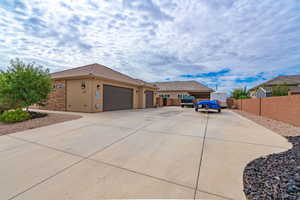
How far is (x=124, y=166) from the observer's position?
2.68 metres

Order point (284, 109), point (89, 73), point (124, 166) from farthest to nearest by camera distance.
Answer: point (89, 73) → point (284, 109) → point (124, 166)

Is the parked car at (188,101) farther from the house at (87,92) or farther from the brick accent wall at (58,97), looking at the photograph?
the brick accent wall at (58,97)

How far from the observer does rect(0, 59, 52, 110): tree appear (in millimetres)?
7391

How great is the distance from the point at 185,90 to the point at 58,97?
22760 mm

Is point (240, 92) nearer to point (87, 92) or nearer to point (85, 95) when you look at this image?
point (87, 92)

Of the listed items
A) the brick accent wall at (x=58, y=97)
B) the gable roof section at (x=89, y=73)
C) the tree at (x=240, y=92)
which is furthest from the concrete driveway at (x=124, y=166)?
the tree at (x=240, y=92)

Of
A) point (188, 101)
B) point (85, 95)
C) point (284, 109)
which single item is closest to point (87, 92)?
point (85, 95)

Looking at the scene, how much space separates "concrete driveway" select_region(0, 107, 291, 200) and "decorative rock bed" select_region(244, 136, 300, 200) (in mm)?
161

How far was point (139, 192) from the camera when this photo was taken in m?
1.92

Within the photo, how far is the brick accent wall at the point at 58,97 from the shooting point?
39.2 ft

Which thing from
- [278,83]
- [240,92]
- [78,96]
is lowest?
[78,96]

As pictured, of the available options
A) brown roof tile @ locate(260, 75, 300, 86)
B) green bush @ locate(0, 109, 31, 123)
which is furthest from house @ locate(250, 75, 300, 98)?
green bush @ locate(0, 109, 31, 123)

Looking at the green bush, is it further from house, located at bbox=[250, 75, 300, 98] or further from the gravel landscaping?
house, located at bbox=[250, 75, 300, 98]

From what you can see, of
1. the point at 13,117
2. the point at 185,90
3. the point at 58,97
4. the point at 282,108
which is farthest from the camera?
the point at 185,90
